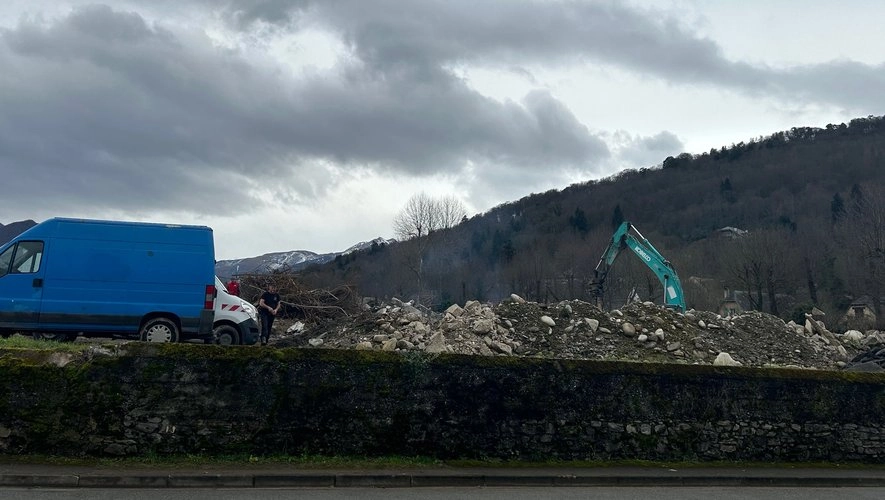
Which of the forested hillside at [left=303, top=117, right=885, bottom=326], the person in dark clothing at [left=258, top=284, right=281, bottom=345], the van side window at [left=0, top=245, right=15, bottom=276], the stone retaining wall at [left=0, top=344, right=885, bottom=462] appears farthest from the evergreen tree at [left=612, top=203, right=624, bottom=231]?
the van side window at [left=0, top=245, right=15, bottom=276]

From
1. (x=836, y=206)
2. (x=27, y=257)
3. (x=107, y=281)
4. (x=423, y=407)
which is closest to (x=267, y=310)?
(x=107, y=281)

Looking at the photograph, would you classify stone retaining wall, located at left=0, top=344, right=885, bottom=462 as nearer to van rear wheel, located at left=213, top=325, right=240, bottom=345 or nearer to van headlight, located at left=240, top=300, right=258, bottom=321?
van rear wheel, located at left=213, top=325, right=240, bottom=345

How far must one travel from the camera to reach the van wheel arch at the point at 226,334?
16.6m

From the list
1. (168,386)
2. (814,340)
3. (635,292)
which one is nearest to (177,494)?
(168,386)

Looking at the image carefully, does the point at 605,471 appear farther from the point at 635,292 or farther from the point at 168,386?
the point at 635,292

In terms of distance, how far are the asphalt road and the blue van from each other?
6852mm

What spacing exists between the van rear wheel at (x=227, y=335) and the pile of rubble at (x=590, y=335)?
2940mm

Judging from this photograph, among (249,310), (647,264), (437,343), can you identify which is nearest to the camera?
(249,310)

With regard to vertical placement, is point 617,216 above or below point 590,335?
above

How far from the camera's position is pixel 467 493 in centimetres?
933

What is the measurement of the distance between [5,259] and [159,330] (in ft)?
10.6

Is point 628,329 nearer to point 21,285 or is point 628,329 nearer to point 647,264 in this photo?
point 647,264

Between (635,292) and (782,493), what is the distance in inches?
1626

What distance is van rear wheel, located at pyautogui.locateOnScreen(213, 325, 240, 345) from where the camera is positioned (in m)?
16.6
